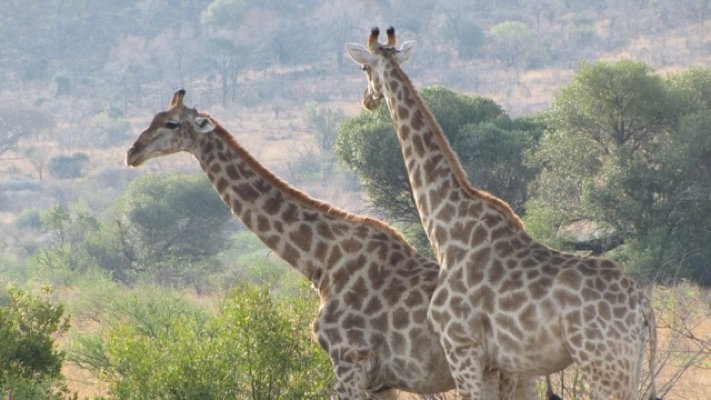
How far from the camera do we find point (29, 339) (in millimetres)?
8977

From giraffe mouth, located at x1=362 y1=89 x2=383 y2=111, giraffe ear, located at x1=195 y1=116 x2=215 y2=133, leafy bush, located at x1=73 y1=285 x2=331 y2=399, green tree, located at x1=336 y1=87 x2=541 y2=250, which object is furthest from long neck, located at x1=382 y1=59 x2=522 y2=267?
green tree, located at x1=336 y1=87 x2=541 y2=250

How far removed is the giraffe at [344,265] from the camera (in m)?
7.86

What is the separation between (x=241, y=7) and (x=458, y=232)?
78.4 m

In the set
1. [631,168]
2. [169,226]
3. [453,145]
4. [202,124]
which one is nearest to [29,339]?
[202,124]

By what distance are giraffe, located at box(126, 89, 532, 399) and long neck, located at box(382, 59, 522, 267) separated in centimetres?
37

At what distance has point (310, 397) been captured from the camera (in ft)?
28.9

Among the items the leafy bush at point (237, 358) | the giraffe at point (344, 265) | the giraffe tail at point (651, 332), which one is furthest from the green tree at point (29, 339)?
the giraffe tail at point (651, 332)

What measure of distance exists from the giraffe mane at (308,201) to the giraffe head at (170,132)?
0.12 meters

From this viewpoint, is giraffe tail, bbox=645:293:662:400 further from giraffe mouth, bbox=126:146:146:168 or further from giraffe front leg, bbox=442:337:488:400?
giraffe mouth, bbox=126:146:146:168

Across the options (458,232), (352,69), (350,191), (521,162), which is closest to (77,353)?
(458,232)

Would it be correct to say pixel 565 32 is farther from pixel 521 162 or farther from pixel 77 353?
pixel 77 353

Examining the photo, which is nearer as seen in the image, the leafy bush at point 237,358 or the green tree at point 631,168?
the leafy bush at point 237,358

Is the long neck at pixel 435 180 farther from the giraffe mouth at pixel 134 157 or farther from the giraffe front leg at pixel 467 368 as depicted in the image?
the giraffe mouth at pixel 134 157

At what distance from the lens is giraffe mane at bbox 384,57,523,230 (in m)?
7.76
